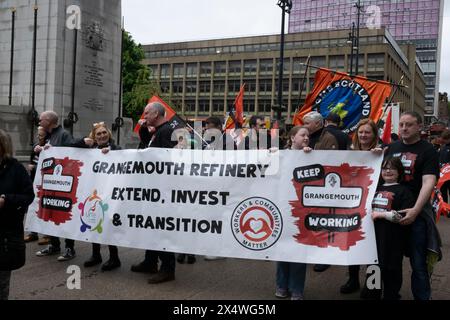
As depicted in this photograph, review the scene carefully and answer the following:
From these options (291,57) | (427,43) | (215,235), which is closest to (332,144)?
(215,235)

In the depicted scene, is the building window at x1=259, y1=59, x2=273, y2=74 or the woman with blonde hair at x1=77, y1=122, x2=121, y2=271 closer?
the woman with blonde hair at x1=77, y1=122, x2=121, y2=271

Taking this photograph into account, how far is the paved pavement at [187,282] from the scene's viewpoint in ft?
15.4

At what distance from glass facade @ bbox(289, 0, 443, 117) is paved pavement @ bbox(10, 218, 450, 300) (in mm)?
85013

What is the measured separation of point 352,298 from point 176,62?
85.6 m

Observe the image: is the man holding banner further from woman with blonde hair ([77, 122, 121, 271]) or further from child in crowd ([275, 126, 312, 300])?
woman with blonde hair ([77, 122, 121, 271])

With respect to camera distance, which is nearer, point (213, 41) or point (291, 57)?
point (291, 57)

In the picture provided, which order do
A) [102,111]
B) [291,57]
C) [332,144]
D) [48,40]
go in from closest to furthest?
[332,144] < [48,40] < [102,111] < [291,57]

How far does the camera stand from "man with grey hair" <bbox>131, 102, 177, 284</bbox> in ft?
17.0

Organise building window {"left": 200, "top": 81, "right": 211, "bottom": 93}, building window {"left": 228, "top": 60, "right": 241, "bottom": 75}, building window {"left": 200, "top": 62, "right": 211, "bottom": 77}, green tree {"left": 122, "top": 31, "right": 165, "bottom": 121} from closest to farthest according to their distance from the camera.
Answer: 1. green tree {"left": 122, "top": 31, "right": 165, "bottom": 121}
2. building window {"left": 228, "top": 60, "right": 241, "bottom": 75}
3. building window {"left": 200, "top": 81, "right": 211, "bottom": 93}
4. building window {"left": 200, "top": 62, "right": 211, "bottom": 77}

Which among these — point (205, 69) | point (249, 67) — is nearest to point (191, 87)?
point (205, 69)

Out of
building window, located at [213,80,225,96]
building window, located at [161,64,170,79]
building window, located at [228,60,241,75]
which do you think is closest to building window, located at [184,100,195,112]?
building window, located at [213,80,225,96]

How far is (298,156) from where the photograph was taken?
468 centimetres

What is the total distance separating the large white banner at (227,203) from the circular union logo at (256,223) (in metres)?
0.01

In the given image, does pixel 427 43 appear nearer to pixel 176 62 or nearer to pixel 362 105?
pixel 176 62
